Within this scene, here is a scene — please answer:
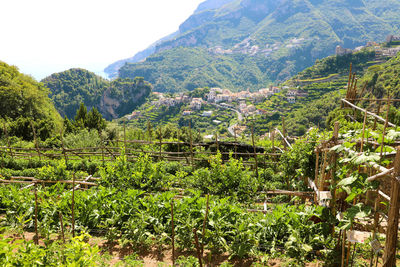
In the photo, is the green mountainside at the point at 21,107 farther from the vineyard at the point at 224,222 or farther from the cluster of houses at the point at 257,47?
the cluster of houses at the point at 257,47

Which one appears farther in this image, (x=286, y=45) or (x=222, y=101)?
(x=286, y=45)

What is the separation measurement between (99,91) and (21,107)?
79.8 m

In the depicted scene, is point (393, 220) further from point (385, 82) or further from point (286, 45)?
point (286, 45)

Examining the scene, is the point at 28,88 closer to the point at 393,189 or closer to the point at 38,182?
the point at 38,182

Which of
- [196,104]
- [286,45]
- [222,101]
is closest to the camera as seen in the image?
[196,104]

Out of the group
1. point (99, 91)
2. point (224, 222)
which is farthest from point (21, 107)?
point (99, 91)

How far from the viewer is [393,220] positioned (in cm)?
231

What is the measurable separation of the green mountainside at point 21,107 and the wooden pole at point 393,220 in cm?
2137

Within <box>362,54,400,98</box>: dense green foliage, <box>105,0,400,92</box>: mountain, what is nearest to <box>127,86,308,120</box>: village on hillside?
<box>362,54,400,98</box>: dense green foliage

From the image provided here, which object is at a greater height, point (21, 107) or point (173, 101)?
point (21, 107)

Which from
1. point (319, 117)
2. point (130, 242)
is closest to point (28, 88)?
point (130, 242)

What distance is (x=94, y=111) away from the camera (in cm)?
2430

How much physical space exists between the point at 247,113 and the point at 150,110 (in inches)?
1349

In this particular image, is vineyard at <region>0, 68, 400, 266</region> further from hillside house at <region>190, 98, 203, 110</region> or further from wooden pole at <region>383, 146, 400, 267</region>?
hillside house at <region>190, 98, 203, 110</region>
